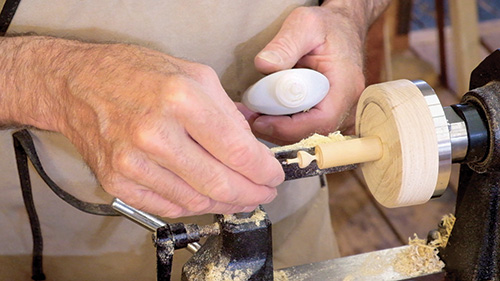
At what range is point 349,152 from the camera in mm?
648

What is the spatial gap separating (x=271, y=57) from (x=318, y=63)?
4.4 inches

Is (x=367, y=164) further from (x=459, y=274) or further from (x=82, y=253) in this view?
(x=82, y=253)

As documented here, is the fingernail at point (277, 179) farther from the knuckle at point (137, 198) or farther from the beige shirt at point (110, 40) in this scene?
the beige shirt at point (110, 40)

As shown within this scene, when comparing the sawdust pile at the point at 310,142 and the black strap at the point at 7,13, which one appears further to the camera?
the black strap at the point at 7,13

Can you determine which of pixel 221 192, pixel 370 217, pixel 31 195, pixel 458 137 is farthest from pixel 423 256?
pixel 370 217

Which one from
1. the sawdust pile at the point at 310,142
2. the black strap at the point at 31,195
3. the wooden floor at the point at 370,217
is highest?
the sawdust pile at the point at 310,142

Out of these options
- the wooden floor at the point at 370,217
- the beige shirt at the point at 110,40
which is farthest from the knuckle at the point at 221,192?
the wooden floor at the point at 370,217

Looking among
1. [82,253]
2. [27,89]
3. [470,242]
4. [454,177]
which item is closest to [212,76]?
[27,89]

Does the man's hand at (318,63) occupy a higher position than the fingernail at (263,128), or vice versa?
the man's hand at (318,63)

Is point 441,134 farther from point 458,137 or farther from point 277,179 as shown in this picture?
point 277,179

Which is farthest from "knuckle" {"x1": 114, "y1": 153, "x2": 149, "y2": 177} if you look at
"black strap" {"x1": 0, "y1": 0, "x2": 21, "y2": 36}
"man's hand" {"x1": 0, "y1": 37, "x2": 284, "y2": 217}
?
"black strap" {"x1": 0, "y1": 0, "x2": 21, "y2": 36}

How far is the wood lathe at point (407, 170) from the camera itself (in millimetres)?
609

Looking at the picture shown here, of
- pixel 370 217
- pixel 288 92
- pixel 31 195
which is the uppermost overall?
pixel 288 92

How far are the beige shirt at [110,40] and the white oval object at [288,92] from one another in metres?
0.15
